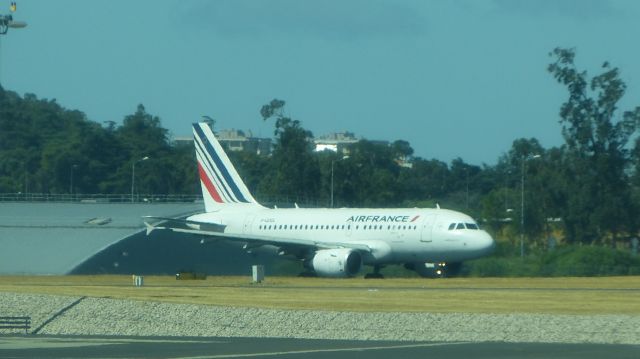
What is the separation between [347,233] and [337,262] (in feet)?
11.3

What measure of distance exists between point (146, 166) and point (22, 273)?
60782mm

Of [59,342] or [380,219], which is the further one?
[380,219]

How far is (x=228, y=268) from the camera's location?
3054 inches

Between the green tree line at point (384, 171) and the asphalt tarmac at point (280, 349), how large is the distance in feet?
209

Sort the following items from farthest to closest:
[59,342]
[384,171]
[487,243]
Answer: [384,171], [487,243], [59,342]

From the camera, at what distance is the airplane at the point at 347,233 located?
64.2 metres

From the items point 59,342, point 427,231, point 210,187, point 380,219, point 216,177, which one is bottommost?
point 59,342

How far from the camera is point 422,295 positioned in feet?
154

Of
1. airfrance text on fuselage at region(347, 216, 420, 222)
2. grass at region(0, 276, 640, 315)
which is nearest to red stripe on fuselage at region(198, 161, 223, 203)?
airfrance text on fuselage at region(347, 216, 420, 222)

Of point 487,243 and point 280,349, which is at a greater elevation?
point 487,243

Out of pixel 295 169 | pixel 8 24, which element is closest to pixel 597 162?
pixel 295 169

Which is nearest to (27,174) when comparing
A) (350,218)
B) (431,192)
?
(431,192)

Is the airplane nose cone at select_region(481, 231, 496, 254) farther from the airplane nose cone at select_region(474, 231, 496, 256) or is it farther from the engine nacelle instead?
the engine nacelle

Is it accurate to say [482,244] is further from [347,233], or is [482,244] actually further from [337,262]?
[347,233]
